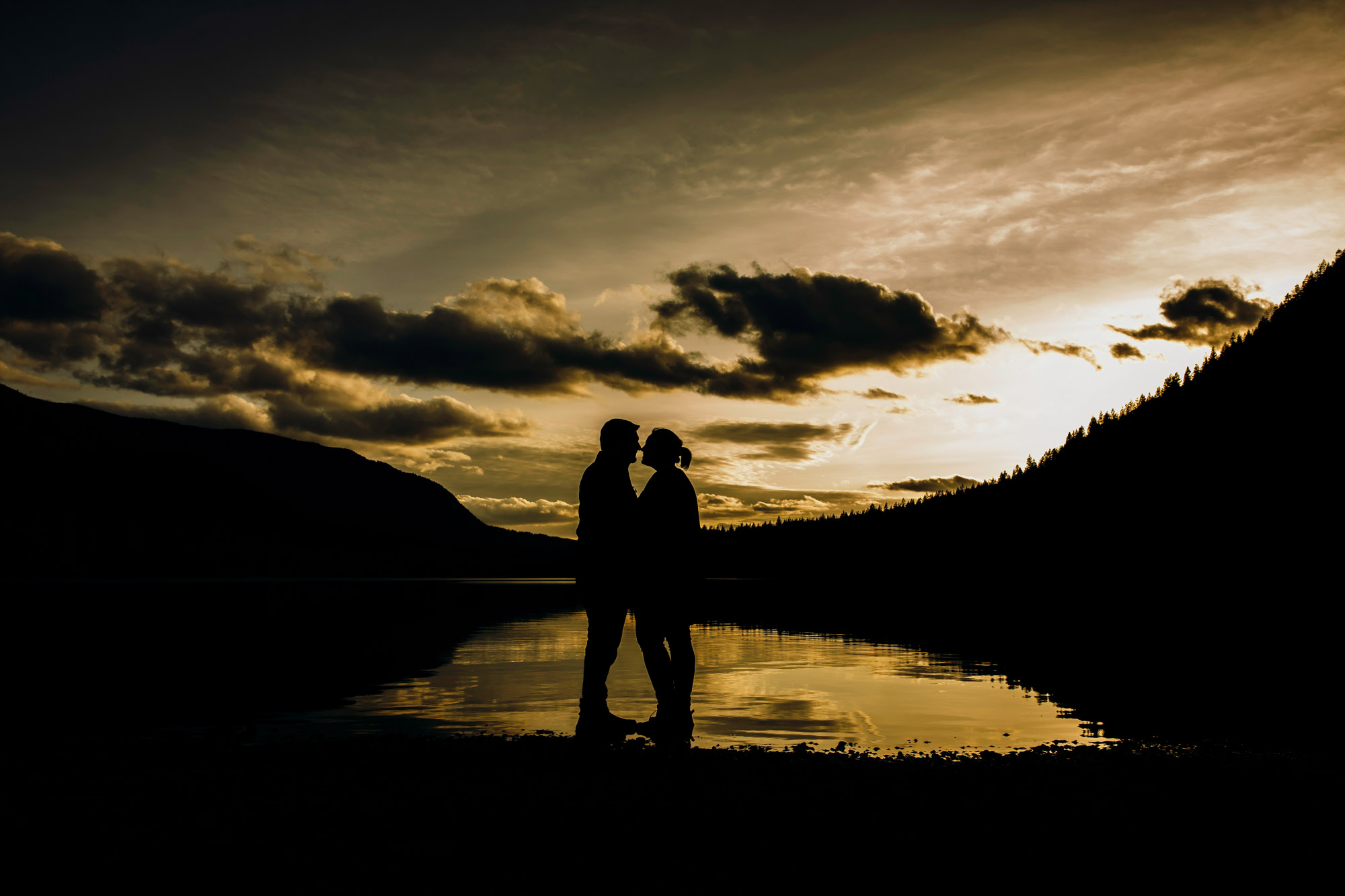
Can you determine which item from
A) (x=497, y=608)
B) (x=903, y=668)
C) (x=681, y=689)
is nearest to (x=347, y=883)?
(x=681, y=689)

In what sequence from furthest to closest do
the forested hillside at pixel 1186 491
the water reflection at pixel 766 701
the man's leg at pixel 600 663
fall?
the forested hillside at pixel 1186 491
the water reflection at pixel 766 701
the man's leg at pixel 600 663

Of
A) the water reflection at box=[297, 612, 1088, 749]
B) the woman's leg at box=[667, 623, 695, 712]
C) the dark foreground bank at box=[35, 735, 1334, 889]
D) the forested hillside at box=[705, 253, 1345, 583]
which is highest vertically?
the forested hillside at box=[705, 253, 1345, 583]

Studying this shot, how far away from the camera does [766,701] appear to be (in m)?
18.4

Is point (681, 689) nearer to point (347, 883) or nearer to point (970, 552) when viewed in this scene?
point (347, 883)

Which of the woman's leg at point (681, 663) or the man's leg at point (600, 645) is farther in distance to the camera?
the woman's leg at point (681, 663)

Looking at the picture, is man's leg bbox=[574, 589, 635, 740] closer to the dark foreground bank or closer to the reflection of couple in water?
the reflection of couple in water

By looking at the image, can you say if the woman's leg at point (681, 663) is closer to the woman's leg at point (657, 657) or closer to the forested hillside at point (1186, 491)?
the woman's leg at point (657, 657)

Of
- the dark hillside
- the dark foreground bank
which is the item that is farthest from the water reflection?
the dark foreground bank

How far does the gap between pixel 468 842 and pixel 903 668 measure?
833 inches

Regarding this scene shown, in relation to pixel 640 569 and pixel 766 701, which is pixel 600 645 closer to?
pixel 640 569

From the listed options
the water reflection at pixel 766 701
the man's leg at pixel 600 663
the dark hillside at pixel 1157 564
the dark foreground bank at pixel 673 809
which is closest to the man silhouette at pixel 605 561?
the man's leg at pixel 600 663

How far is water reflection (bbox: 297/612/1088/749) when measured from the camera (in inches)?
572

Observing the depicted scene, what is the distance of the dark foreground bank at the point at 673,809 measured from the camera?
6.22 m

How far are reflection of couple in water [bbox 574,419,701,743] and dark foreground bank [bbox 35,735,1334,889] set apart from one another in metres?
0.66
